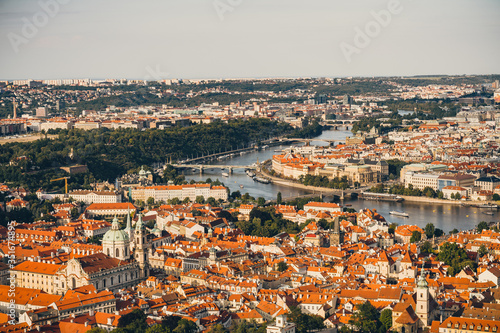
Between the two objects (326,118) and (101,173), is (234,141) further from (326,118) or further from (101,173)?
(326,118)

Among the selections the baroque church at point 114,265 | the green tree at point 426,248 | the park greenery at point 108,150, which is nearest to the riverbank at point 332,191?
the park greenery at point 108,150

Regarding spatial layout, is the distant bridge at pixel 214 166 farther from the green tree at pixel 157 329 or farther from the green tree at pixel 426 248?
the green tree at pixel 157 329

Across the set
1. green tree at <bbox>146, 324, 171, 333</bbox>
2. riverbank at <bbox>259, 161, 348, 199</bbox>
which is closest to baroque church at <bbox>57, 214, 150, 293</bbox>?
green tree at <bbox>146, 324, 171, 333</bbox>

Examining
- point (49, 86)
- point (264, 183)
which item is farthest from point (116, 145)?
point (49, 86)

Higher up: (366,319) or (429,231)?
(366,319)

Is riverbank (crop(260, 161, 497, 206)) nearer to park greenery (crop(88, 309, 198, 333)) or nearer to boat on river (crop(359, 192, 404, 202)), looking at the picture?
boat on river (crop(359, 192, 404, 202))

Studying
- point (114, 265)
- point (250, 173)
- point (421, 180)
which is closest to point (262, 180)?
point (250, 173)

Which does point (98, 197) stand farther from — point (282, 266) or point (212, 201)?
point (282, 266)

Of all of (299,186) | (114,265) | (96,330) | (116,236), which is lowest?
(299,186)

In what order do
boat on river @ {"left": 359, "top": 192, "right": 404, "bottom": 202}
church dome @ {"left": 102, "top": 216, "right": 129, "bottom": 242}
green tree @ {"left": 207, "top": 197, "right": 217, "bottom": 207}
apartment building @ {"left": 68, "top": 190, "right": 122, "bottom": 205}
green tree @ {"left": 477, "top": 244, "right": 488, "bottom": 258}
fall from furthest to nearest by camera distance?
boat on river @ {"left": 359, "top": 192, "right": 404, "bottom": 202} < apartment building @ {"left": 68, "top": 190, "right": 122, "bottom": 205} < green tree @ {"left": 207, "top": 197, "right": 217, "bottom": 207} < green tree @ {"left": 477, "top": 244, "right": 488, "bottom": 258} < church dome @ {"left": 102, "top": 216, "right": 129, "bottom": 242}
